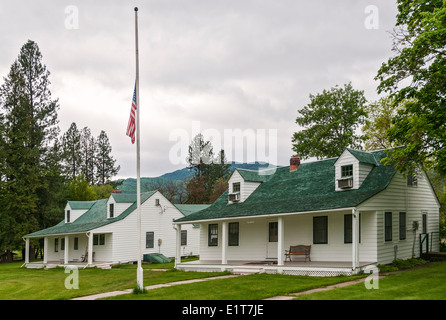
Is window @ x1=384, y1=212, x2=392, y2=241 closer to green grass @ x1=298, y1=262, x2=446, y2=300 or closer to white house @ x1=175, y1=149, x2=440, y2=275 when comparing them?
white house @ x1=175, y1=149, x2=440, y2=275

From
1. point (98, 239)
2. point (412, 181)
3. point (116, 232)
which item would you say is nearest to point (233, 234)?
point (412, 181)

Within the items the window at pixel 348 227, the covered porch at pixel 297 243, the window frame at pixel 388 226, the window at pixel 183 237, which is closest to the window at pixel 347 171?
the covered porch at pixel 297 243

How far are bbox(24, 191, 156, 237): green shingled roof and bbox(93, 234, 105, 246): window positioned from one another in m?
0.92

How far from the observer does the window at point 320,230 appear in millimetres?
21344

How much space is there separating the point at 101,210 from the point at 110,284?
64.3 feet

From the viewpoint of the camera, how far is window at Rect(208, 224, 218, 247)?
26.5m

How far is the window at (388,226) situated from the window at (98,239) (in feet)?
68.2

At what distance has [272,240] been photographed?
23.5 metres

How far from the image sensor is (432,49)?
16562 millimetres

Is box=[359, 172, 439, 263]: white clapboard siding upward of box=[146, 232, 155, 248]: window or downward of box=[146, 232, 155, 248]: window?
upward

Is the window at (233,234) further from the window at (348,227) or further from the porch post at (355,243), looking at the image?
the porch post at (355,243)

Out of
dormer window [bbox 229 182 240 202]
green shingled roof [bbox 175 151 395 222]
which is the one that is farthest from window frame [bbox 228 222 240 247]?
dormer window [bbox 229 182 240 202]

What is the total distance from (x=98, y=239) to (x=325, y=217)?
19.1 m
